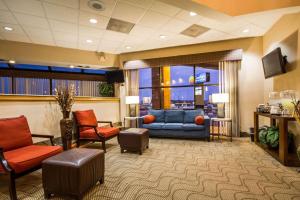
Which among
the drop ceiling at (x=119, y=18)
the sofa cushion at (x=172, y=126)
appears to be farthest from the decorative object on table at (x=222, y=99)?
the drop ceiling at (x=119, y=18)

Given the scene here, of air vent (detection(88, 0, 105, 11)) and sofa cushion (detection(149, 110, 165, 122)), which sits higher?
air vent (detection(88, 0, 105, 11))

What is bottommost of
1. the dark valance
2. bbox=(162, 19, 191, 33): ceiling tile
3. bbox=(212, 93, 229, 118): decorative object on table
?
bbox=(212, 93, 229, 118): decorative object on table

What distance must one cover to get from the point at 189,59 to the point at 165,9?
8.06 feet

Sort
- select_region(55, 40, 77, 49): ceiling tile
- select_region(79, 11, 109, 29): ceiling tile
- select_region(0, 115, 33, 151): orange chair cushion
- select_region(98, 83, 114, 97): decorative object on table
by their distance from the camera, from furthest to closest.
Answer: select_region(98, 83, 114, 97): decorative object on table < select_region(55, 40, 77, 49): ceiling tile < select_region(79, 11, 109, 29): ceiling tile < select_region(0, 115, 33, 151): orange chair cushion

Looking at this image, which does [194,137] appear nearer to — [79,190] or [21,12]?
[79,190]

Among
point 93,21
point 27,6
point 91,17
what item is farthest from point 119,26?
point 27,6

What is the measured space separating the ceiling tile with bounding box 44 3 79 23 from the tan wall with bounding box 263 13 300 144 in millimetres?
4167

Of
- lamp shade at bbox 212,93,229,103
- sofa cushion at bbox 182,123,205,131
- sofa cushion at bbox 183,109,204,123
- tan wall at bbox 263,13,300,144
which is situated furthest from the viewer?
sofa cushion at bbox 183,109,204,123

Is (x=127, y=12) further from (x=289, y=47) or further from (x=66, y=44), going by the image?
(x=289, y=47)

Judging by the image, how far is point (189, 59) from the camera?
5488mm

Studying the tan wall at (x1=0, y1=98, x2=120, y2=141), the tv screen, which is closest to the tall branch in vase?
the tan wall at (x1=0, y1=98, x2=120, y2=141)

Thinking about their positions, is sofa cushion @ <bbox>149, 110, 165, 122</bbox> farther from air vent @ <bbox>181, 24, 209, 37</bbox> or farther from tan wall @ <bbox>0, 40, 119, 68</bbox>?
air vent @ <bbox>181, 24, 209, 37</bbox>

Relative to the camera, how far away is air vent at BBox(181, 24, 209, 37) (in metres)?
4.12

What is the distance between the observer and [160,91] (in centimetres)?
Result: 626
